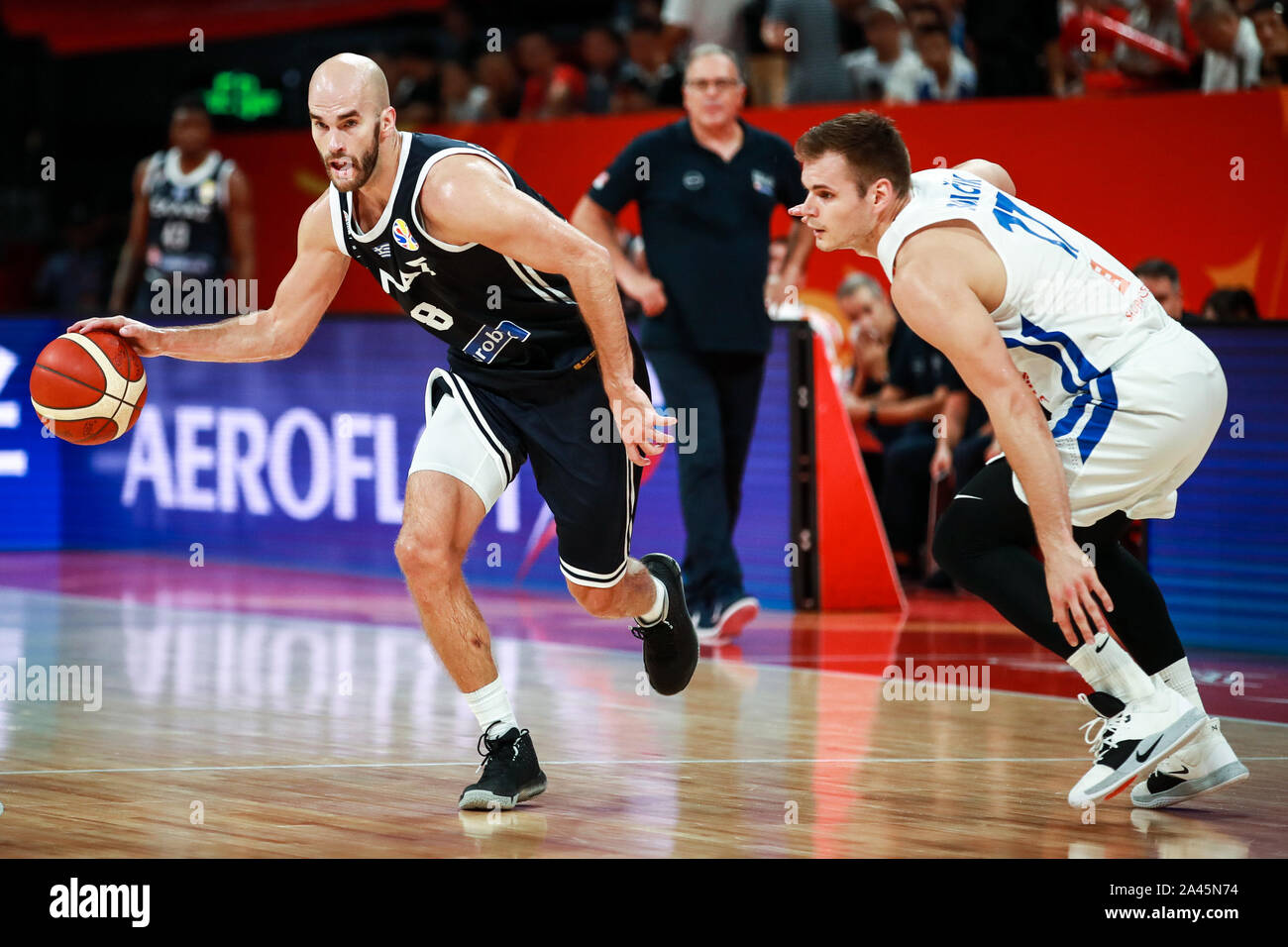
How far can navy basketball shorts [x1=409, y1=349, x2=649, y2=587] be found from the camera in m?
5.00

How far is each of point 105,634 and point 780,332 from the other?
3560mm

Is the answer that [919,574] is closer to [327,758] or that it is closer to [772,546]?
[772,546]

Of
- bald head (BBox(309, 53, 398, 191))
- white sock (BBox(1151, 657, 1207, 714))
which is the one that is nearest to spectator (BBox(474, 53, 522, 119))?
bald head (BBox(309, 53, 398, 191))

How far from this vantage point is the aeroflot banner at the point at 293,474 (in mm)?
9430

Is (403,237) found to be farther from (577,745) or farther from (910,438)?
(910,438)

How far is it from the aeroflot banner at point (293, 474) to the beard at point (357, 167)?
4.63 m

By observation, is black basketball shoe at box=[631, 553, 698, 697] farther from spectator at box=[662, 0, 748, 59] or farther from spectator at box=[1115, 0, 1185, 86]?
spectator at box=[662, 0, 748, 59]

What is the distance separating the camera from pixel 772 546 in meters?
9.20

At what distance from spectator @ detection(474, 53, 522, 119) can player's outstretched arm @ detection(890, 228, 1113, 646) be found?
9.37 meters

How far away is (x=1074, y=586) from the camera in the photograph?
14.0ft

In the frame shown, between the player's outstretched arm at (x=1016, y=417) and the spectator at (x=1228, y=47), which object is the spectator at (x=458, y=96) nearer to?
the spectator at (x=1228, y=47)

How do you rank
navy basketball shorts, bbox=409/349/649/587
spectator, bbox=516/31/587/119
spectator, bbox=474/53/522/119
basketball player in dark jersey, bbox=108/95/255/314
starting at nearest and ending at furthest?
navy basketball shorts, bbox=409/349/649/587
basketball player in dark jersey, bbox=108/95/255/314
spectator, bbox=516/31/587/119
spectator, bbox=474/53/522/119

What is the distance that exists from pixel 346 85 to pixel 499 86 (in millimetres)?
9154
